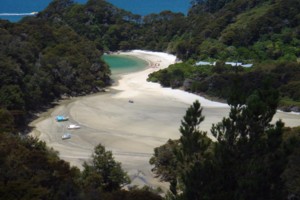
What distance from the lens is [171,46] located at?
76.8 m

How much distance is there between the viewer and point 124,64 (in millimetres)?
66188

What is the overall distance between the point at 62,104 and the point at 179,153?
1114 inches

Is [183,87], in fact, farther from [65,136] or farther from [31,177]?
[31,177]

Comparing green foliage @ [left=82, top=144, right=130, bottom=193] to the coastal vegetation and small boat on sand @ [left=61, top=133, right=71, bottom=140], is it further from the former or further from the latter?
→ small boat on sand @ [left=61, top=133, right=71, bottom=140]

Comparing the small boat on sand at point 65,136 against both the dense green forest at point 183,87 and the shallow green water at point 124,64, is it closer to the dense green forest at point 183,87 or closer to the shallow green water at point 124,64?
the dense green forest at point 183,87

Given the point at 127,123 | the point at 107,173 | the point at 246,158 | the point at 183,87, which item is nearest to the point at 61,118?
the point at 127,123

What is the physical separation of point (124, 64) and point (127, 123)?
35.0m

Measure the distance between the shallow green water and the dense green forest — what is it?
5638 millimetres

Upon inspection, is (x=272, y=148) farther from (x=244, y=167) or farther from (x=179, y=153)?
(x=179, y=153)

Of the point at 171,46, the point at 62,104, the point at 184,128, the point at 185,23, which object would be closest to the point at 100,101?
the point at 62,104

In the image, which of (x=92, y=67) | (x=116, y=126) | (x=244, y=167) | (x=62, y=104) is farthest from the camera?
(x=92, y=67)

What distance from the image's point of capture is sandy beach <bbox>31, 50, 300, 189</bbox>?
25.1 metres

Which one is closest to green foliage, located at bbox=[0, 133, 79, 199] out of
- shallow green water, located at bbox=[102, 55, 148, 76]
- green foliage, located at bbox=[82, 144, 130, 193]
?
green foliage, located at bbox=[82, 144, 130, 193]

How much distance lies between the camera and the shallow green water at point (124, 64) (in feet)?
198
